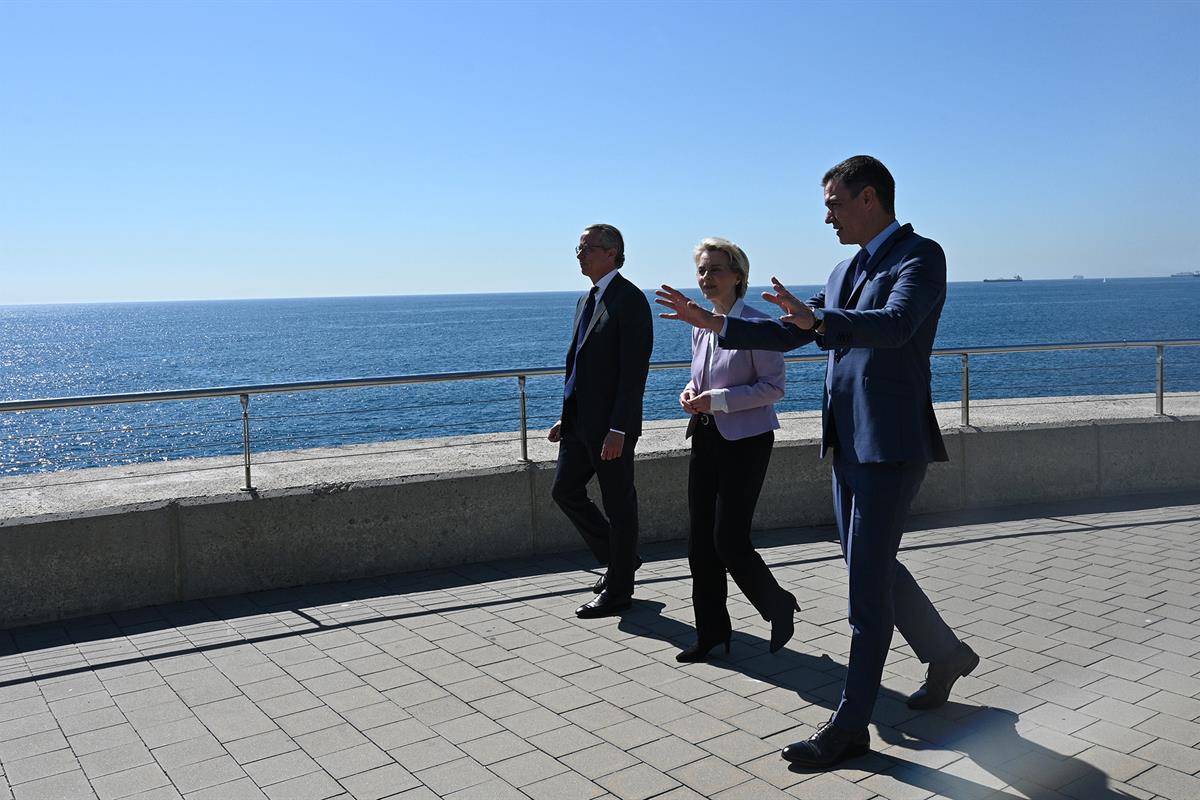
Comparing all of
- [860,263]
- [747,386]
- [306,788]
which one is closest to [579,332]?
[747,386]

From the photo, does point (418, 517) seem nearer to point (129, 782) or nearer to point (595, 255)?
point (595, 255)

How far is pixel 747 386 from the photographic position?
197 inches

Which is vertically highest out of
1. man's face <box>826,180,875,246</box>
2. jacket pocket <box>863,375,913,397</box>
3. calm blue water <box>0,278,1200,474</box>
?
man's face <box>826,180,875,246</box>

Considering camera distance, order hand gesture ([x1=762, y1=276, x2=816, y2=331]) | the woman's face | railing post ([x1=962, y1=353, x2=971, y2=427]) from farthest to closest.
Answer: railing post ([x1=962, y1=353, x2=971, y2=427])
the woman's face
hand gesture ([x1=762, y1=276, x2=816, y2=331])

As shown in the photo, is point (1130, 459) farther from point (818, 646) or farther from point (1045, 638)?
point (818, 646)

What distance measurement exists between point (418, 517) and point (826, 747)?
3547mm

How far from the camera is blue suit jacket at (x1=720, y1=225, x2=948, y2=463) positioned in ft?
12.3

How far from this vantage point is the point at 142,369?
86.2 metres

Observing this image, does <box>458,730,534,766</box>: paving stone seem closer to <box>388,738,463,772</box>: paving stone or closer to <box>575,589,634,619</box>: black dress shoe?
<box>388,738,463,772</box>: paving stone

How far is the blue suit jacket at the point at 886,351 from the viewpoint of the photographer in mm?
3734

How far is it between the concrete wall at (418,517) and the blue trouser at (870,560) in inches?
131

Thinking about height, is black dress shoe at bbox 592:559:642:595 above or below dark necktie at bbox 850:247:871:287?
below

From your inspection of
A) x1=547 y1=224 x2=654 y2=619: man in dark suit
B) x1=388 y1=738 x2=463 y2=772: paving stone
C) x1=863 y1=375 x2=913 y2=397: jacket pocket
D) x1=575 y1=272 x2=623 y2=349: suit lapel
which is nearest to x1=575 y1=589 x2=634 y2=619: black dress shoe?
x1=547 y1=224 x2=654 y2=619: man in dark suit

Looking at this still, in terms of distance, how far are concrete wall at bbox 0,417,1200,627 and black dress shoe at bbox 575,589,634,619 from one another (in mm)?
1376
